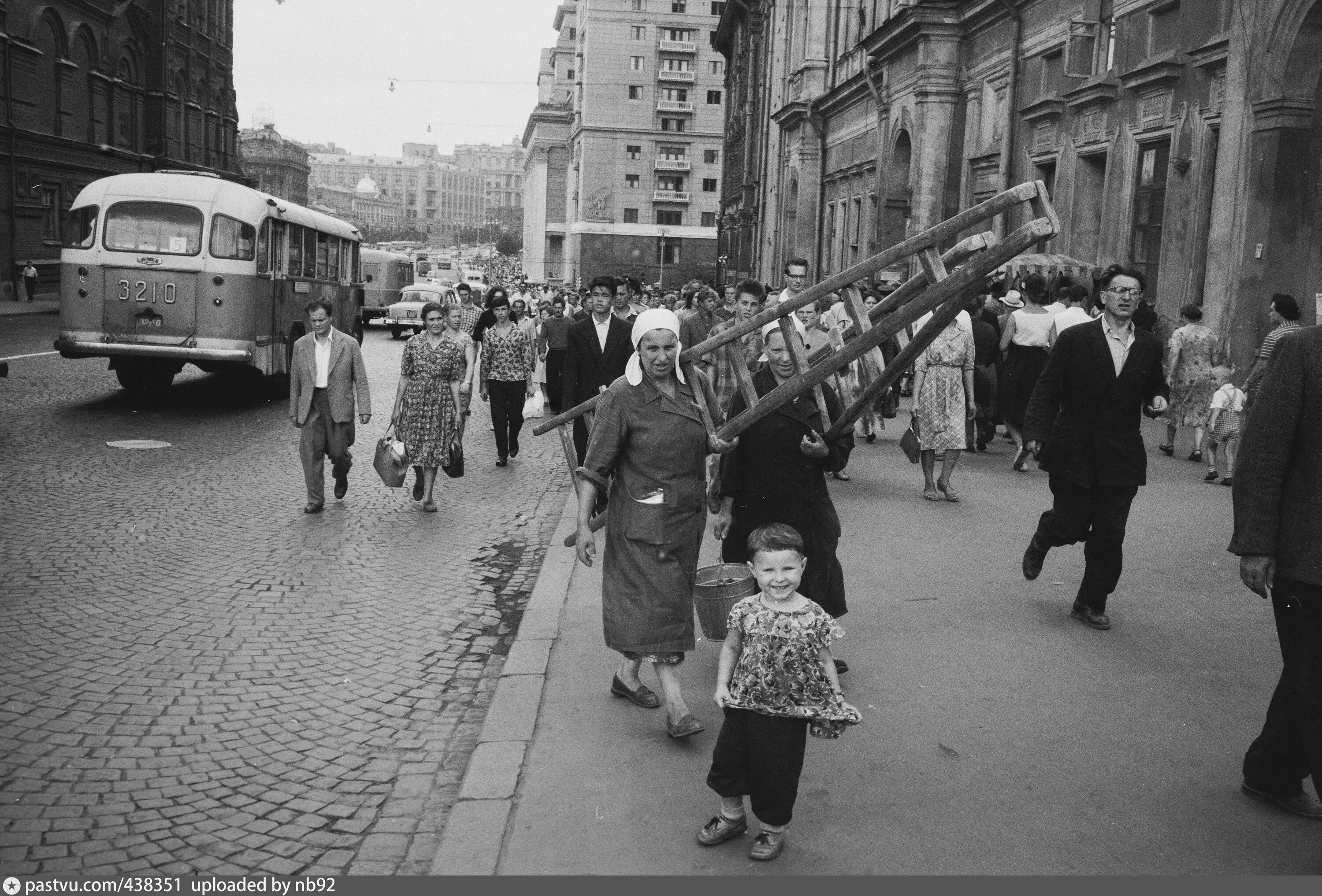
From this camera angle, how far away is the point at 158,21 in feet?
164

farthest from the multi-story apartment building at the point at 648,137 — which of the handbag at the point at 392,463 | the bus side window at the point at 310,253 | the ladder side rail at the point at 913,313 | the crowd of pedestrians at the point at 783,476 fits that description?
the ladder side rail at the point at 913,313

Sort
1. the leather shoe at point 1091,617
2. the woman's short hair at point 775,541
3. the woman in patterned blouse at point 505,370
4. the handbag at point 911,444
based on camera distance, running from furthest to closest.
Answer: the woman in patterned blouse at point 505,370 < the handbag at point 911,444 < the leather shoe at point 1091,617 < the woman's short hair at point 775,541

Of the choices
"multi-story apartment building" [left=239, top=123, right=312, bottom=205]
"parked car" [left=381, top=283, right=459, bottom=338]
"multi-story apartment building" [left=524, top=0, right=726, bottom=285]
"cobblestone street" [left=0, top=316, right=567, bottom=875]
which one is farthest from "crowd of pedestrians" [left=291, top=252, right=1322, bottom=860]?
"multi-story apartment building" [left=239, top=123, right=312, bottom=205]

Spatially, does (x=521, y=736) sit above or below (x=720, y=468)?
below

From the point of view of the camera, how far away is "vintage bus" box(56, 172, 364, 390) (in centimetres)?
1641

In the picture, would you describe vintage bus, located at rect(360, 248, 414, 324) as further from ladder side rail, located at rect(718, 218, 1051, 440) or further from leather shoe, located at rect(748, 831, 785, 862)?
leather shoe, located at rect(748, 831, 785, 862)

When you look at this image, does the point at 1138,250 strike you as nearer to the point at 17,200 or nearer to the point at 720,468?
the point at 720,468

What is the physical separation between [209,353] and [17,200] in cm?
2634

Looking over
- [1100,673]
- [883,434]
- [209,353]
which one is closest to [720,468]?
[1100,673]

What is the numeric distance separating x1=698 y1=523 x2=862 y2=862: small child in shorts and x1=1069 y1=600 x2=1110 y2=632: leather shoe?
3.29 meters

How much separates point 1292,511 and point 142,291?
1536 centimetres

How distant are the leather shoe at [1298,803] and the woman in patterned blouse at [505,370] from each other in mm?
9273

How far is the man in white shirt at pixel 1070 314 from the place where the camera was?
12.6 meters

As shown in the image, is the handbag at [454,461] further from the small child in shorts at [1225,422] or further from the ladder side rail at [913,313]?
the small child in shorts at [1225,422]
